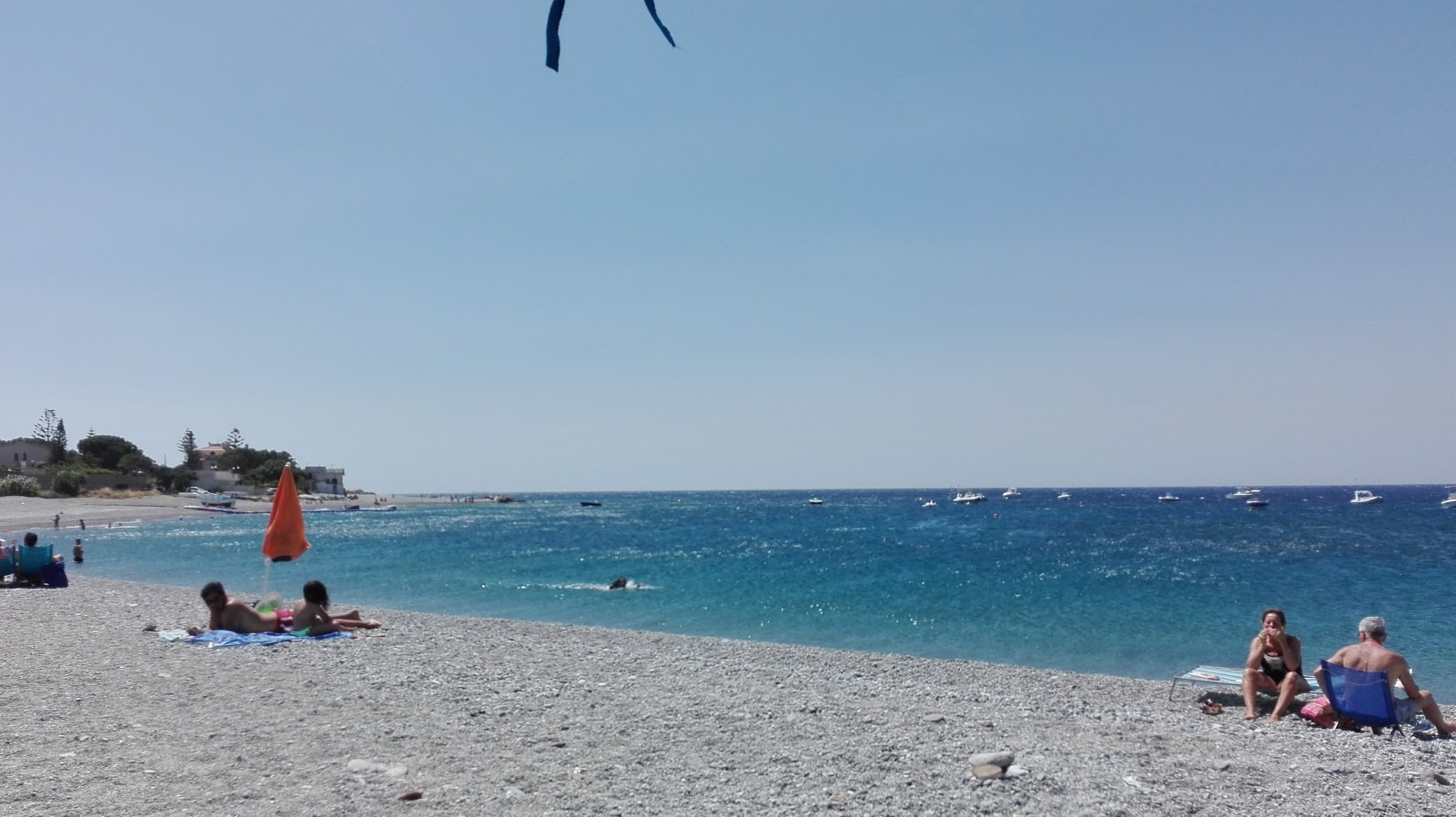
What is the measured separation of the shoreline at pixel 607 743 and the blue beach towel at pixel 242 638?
0.50 m

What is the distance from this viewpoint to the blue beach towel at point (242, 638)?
12.1 metres

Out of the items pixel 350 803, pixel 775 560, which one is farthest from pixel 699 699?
pixel 775 560

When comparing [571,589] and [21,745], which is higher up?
[21,745]

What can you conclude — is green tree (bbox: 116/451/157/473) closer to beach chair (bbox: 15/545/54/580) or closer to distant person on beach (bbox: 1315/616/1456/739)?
beach chair (bbox: 15/545/54/580)

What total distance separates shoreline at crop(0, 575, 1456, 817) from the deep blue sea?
9.00 metres

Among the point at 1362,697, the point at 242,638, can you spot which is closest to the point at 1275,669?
the point at 1362,697

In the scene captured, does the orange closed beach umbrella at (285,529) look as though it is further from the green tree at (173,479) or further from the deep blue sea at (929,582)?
the green tree at (173,479)

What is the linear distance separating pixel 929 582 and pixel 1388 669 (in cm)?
2304

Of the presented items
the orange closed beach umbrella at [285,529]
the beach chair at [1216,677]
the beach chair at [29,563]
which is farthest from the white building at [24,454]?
the beach chair at [1216,677]

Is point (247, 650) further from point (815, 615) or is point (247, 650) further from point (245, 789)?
point (815, 615)

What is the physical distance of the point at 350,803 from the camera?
5742 mm

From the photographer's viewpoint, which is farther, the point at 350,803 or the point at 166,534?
the point at 166,534

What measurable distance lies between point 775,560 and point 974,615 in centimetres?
1886

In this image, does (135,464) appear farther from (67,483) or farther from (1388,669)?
(1388,669)
